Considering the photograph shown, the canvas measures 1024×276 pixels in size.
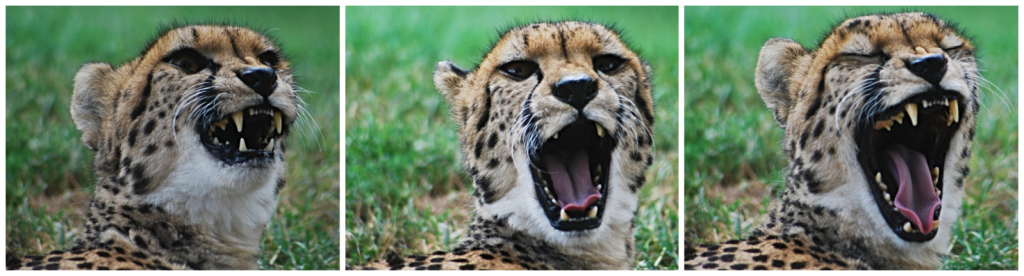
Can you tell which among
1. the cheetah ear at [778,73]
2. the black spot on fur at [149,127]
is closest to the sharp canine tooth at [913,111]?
the cheetah ear at [778,73]

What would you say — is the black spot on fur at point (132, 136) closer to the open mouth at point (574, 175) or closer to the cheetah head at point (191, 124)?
the cheetah head at point (191, 124)

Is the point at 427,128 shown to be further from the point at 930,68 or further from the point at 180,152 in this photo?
the point at 930,68

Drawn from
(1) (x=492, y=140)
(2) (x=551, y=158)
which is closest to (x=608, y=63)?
(2) (x=551, y=158)

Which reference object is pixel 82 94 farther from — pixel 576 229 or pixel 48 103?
pixel 576 229

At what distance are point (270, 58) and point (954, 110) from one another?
2518mm

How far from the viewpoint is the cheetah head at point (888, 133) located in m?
3.64

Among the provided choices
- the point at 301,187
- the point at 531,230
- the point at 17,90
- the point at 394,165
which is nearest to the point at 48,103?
the point at 17,90

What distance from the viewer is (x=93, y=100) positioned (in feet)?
12.4

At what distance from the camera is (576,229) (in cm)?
369

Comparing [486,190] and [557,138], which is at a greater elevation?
[557,138]

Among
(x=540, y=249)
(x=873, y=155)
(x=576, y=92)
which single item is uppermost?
(x=576, y=92)

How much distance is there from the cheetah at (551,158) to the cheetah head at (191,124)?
72cm
